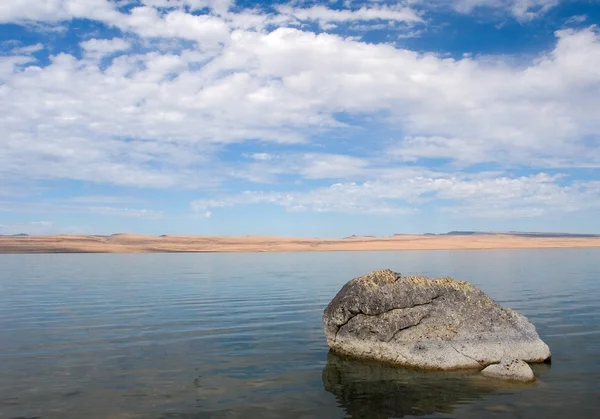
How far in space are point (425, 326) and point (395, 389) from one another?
3.42 meters

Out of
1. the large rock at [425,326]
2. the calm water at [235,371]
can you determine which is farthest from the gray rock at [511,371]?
the large rock at [425,326]

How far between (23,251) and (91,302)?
14403cm

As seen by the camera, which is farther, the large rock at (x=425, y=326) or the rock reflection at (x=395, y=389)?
the large rock at (x=425, y=326)

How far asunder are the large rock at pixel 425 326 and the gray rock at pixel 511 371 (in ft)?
2.19

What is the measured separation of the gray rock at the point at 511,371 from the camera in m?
13.6

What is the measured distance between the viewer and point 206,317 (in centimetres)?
2445

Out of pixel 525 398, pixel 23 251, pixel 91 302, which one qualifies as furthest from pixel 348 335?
pixel 23 251

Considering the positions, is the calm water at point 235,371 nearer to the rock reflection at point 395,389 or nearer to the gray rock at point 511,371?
the rock reflection at point 395,389

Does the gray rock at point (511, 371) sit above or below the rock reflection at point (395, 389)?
above

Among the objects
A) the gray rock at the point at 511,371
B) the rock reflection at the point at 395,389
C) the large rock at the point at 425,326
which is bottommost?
the rock reflection at the point at 395,389

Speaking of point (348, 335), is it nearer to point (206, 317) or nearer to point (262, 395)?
point (262, 395)

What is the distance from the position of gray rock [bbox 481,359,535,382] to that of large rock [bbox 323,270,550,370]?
669mm

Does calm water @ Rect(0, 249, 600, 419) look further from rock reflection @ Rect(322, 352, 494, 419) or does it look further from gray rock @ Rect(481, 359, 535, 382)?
gray rock @ Rect(481, 359, 535, 382)

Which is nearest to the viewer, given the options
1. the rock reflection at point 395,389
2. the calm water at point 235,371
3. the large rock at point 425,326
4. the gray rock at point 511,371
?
the rock reflection at point 395,389
